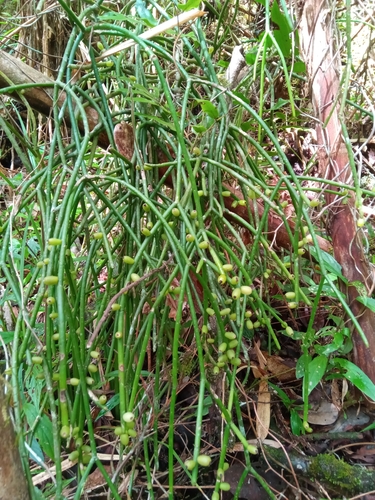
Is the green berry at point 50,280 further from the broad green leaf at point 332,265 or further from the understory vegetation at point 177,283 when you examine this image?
the broad green leaf at point 332,265

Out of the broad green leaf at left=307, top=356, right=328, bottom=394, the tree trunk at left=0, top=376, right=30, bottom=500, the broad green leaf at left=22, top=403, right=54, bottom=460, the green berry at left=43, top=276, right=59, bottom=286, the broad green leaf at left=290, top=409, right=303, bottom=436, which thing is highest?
the green berry at left=43, top=276, right=59, bottom=286

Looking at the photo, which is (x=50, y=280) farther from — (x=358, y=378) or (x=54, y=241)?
(x=358, y=378)

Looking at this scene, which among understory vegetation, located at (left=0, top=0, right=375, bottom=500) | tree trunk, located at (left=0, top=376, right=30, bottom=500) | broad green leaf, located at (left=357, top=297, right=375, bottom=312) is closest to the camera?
tree trunk, located at (left=0, top=376, right=30, bottom=500)

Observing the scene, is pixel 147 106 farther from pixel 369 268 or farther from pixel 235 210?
pixel 369 268

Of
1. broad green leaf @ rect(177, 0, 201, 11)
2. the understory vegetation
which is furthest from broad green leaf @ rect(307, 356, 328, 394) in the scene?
broad green leaf @ rect(177, 0, 201, 11)

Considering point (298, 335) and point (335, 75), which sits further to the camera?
point (335, 75)

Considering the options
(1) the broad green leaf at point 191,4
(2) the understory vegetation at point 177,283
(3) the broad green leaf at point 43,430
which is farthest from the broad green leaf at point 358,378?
(1) the broad green leaf at point 191,4

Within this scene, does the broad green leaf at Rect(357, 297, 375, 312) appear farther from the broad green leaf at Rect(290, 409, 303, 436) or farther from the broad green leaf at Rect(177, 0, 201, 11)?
the broad green leaf at Rect(177, 0, 201, 11)

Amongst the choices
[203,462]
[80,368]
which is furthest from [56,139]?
[203,462]
